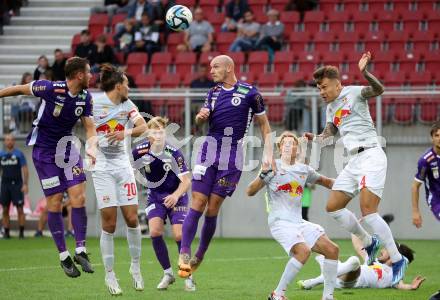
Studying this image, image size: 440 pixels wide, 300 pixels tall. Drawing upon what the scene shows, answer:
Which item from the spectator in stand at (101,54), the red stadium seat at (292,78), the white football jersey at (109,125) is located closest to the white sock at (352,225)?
the white football jersey at (109,125)

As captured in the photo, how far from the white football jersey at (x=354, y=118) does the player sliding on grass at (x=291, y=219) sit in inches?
50.0

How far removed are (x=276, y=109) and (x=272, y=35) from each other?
341 cm

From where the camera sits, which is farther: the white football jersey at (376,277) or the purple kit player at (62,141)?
the white football jersey at (376,277)

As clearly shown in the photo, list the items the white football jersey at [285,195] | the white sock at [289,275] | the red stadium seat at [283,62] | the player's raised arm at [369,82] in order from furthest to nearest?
1. the red stadium seat at [283,62]
2. the player's raised arm at [369,82]
3. the white football jersey at [285,195]
4. the white sock at [289,275]

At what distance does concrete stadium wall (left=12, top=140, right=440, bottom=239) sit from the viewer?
21.8 meters

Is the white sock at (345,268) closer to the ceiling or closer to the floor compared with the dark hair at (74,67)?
closer to the floor

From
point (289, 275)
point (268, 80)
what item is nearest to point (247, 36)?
point (268, 80)

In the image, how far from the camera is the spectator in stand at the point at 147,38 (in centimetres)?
2534

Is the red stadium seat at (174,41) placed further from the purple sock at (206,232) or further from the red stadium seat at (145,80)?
the purple sock at (206,232)

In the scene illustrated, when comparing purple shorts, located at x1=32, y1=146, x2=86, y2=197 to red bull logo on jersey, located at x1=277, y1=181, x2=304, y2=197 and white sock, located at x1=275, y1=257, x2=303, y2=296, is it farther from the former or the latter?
white sock, located at x1=275, y1=257, x2=303, y2=296

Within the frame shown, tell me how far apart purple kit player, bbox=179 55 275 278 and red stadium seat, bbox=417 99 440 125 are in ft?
32.4

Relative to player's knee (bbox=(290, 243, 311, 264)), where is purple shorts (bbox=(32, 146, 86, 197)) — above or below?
above

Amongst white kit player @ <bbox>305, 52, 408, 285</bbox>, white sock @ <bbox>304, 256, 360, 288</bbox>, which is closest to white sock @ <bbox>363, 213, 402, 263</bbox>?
white kit player @ <bbox>305, 52, 408, 285</bbox>

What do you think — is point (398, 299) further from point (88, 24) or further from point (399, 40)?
point (88, 24)
